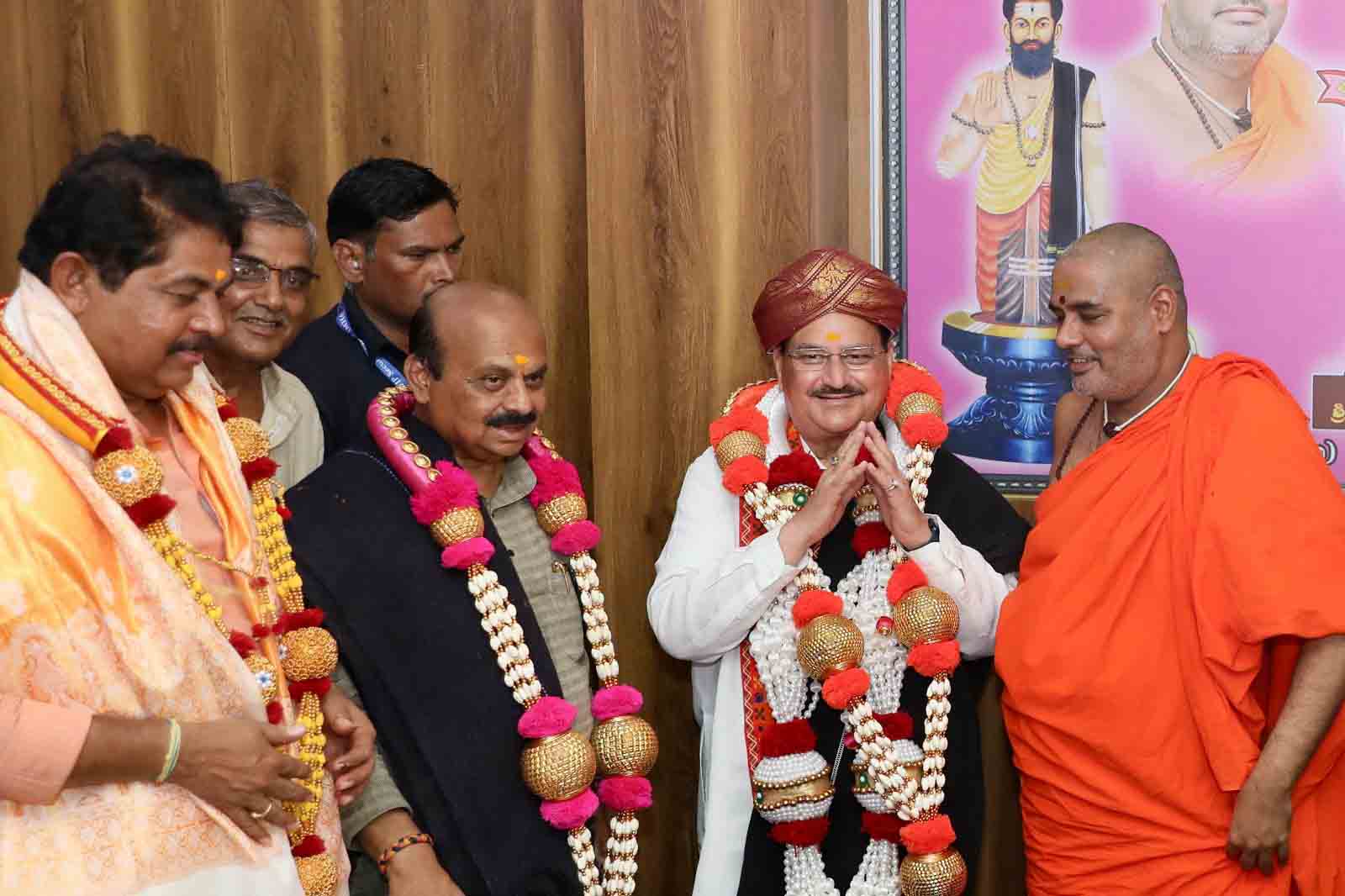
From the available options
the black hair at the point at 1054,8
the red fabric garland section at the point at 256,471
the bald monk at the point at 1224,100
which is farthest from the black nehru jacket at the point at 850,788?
the black hair at the point at 1054,8

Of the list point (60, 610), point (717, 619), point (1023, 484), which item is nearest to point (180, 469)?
point (60, 610)

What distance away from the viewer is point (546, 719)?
2.28 m

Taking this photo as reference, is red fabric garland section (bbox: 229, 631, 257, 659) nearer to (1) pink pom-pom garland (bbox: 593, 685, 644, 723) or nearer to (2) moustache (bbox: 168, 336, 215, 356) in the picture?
(2) moustache (bbox: 168, 336, 215, 356)

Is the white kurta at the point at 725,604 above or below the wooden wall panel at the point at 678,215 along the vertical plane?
below

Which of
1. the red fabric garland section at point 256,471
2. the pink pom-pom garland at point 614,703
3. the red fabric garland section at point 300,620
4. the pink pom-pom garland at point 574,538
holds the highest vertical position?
the red fabric garland section at point 256,471

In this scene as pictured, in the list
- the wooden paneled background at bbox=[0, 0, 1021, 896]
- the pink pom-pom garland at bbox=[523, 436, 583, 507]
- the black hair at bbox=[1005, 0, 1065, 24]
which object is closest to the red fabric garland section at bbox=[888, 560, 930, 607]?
the pink pom-pom garland at bbox=[523, 436, 583, 507]

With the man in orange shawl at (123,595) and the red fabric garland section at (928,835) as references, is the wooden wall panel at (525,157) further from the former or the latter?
the man in orange shawl at (123,595)

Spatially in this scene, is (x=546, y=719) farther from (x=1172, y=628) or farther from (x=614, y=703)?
(x=1172, y=628)

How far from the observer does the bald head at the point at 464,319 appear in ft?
7.90

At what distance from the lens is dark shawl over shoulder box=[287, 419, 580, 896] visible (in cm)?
225

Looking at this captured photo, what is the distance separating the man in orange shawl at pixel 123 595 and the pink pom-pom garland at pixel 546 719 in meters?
0.40

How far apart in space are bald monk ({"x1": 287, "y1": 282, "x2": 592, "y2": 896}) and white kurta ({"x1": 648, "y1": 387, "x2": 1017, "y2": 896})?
0.28m

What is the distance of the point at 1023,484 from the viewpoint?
10.9 feet

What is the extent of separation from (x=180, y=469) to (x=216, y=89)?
2.22 m
